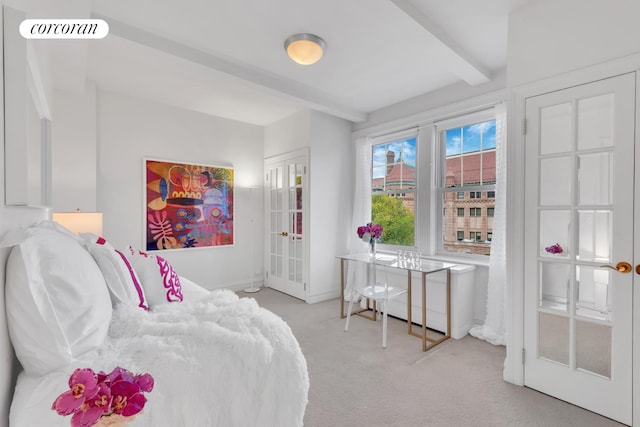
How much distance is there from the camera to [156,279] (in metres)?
1.87

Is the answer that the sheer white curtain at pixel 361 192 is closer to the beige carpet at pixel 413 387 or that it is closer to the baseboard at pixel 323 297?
the baseboard at pixel 323 297

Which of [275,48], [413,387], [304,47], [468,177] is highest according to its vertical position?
[275,48]

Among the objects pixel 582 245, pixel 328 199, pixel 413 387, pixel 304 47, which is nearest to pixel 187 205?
pixel 328 199

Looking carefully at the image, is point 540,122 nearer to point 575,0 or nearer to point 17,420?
point 575,0

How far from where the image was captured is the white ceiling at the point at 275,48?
2094 millimetres

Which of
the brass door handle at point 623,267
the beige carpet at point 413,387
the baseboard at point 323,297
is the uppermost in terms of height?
the brass door handle at point 623,267

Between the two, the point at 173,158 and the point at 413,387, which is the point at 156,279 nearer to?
the point at 413,387

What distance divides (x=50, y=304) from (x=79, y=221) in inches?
79.0

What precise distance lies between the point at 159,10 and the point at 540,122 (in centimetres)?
274

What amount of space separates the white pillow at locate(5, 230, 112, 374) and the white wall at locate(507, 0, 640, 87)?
2766mm

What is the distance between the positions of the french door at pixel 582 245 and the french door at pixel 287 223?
2.61m

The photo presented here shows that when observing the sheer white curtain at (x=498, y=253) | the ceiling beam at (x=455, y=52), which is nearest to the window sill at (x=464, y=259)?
the sheer white curtain at (x=498, y=253)

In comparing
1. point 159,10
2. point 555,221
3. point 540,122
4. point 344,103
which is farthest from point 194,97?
point 555,221

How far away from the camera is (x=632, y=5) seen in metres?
1.70
